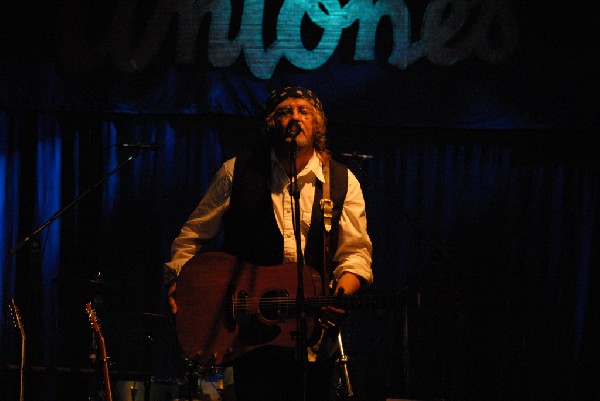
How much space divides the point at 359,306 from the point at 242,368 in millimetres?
652

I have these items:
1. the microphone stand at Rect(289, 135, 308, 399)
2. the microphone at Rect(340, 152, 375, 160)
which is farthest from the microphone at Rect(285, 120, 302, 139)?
the microphone at Rect(340, 152, 375, 160)

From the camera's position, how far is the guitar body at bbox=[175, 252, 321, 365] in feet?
12.0

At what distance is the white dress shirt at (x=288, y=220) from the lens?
152 inches

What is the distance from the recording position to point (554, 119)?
638 cm

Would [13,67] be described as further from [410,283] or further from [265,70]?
[410,283]

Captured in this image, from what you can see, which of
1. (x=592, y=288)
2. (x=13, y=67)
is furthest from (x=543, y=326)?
(x=13, y=67)

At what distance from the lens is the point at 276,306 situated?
3666 millimetres

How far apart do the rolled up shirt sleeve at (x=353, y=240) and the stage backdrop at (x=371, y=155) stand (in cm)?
238

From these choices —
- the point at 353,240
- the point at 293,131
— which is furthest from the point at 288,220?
the point at 293,131

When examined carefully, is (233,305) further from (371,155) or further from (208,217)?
(371,155)

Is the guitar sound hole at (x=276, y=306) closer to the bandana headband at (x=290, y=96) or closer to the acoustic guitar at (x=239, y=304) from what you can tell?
the acoustic guitar at (x=239, y=304)

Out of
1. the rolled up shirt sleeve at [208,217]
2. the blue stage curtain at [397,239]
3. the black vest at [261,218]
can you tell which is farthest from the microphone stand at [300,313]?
the blue stage curtain at [397,239]

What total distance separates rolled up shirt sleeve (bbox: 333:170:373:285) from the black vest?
0.04 meters

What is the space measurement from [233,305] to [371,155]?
3449mm
